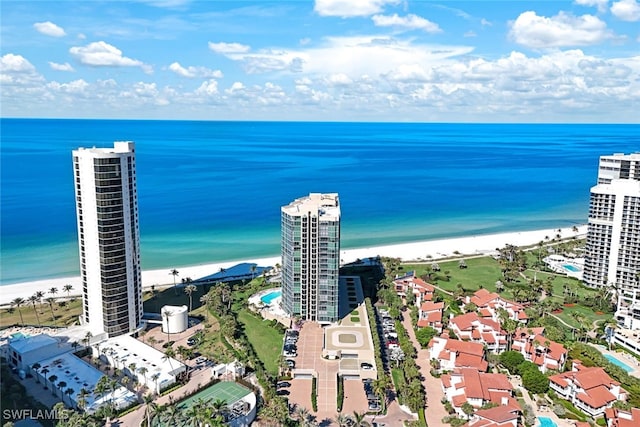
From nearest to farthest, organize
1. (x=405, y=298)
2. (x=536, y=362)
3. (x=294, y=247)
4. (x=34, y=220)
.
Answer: (x=536, y=362) → (x=294, y=247) → (x=405, y=298) → (x=34, y=220)

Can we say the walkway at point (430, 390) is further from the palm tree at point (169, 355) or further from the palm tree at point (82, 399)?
the palm tree at point (82, 399)

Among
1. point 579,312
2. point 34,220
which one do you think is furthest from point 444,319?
point 34,220

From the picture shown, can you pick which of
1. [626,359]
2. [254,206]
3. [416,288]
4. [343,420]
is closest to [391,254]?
[416,288]

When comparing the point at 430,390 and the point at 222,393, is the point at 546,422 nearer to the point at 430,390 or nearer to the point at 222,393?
the point at 430,390

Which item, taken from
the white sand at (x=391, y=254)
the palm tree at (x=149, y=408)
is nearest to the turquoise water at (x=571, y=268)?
the white sand at (x=391, y=254)

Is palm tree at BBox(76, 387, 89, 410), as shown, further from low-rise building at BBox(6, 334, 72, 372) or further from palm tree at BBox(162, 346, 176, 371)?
low-rise building at BBox(6, 334, 72, 372)

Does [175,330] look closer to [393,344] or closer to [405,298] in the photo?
[393,344]
